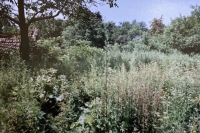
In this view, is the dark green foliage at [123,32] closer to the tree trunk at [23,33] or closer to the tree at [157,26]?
the tree at [157,26]

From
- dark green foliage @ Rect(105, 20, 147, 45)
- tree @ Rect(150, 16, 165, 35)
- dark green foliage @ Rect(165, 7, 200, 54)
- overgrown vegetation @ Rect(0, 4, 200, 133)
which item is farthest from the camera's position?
tree @ Rect(150, 16, 165, 35)

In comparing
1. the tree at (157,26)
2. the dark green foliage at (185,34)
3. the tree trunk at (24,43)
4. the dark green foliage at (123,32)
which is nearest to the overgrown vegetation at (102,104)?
the tree trunk at (24,43)

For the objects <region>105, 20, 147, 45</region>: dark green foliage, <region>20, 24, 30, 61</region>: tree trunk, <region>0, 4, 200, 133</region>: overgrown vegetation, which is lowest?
<region>0, 4, 200, 133</region>: overgrown vegetation

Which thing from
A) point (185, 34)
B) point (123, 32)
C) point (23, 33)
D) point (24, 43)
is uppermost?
point (123, 32)

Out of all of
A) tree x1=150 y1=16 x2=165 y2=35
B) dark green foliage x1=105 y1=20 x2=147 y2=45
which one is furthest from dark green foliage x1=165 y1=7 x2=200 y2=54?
tree x1=150 y1=16 x2=165 y2=35

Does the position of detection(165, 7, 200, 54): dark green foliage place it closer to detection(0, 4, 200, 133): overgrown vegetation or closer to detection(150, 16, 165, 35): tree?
detection(0, 4, 200, 133): overgrown vegetation

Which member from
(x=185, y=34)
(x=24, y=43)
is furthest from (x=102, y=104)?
(x=185, y=34)

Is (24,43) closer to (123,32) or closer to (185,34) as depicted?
(185,34)

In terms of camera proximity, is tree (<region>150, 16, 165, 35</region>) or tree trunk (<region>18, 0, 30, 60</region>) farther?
tree (<region>150, 16, 165, 35</region>)

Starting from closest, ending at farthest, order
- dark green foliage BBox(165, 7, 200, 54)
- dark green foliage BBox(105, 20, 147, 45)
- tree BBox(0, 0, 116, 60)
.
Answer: tree BBox(0, 0, 116, 60) < dark green foliage BBox(165, 7, 200, 54) < dark green foliage BBox(105, 20, 147, 45)

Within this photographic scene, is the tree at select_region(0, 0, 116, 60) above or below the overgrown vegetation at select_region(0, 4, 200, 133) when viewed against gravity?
above

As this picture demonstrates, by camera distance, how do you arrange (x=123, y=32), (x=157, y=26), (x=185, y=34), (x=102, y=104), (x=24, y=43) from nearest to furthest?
(x=102, y=104), (x=24, y=43), (x=185, y=34), (x=123, y=32), (x=157, y=26)

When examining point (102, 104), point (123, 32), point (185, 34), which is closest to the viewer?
point (102, 104)

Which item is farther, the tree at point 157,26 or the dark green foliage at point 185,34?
the tree at point 157,26
